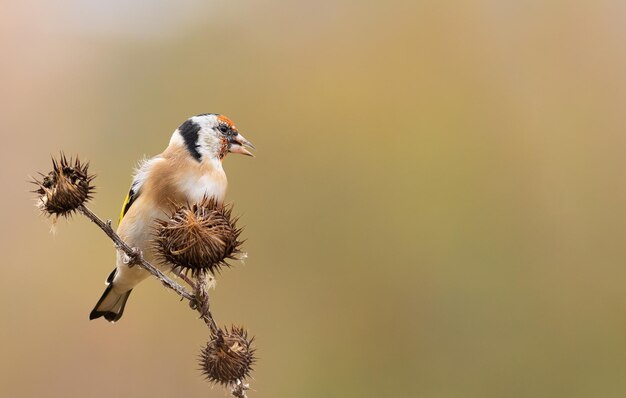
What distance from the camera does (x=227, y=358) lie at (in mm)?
2979

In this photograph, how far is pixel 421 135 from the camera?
560 inches

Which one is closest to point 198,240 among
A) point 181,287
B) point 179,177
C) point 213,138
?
point 181,287

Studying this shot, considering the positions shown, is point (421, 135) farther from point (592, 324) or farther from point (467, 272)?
point (592, 324)

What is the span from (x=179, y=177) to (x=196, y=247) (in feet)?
3.71

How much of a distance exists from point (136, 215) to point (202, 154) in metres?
0.46

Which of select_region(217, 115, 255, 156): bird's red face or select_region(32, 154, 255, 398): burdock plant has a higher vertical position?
select_region(217, 115, 255, 156): bird's red face

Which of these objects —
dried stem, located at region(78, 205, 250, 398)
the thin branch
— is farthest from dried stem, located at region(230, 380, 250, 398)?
the thin branch

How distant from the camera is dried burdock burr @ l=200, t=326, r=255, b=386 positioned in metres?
2.93

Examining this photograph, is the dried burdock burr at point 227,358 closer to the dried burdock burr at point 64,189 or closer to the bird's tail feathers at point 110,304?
the dried burdock burr at point 64,189

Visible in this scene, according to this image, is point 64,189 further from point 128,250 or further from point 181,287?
point 181,287

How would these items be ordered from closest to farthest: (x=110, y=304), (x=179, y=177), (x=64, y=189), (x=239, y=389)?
(x=239, y=389) < (x=64, y=189) < (x=179, y=177) < (x=110, y=304)

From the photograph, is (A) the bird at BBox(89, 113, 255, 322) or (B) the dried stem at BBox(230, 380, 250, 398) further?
(A) the bird at BBox(89, 113, 255, 322)

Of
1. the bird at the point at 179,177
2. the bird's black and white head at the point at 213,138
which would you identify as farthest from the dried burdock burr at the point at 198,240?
the bird's black and white head at the point at 213,138

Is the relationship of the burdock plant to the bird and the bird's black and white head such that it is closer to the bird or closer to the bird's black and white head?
the bird
